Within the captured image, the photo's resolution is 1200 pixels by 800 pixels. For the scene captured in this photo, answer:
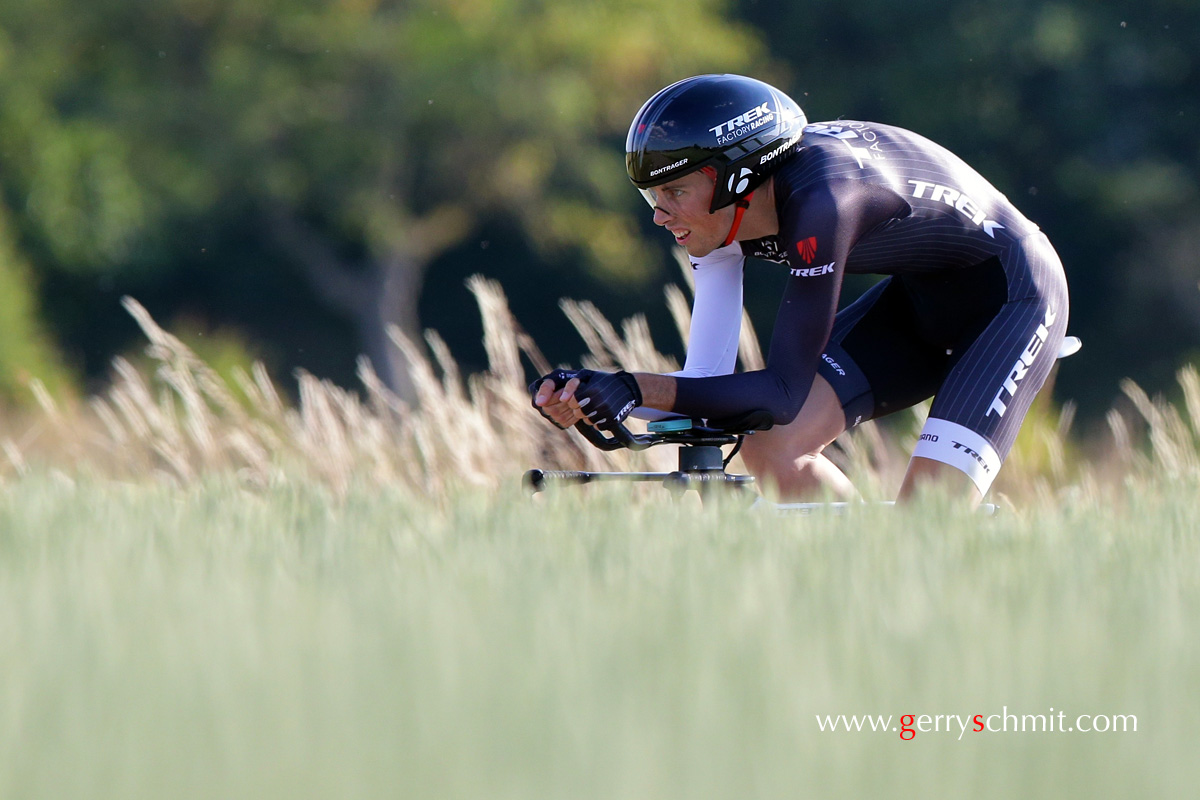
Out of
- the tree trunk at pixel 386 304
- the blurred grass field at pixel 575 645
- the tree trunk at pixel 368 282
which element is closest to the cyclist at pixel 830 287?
the blurred grass field at pixel 575 645

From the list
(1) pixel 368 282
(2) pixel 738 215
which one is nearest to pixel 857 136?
(2) pixel 738 215

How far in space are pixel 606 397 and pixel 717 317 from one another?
940 millimetres

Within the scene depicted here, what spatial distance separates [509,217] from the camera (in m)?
27.3

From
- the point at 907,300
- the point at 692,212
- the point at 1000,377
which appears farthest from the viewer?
the point at 907,300

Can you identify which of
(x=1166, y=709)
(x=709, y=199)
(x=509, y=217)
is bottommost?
(x=509, y=217)

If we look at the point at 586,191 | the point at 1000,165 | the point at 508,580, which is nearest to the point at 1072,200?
the point at 1000,165

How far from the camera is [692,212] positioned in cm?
402

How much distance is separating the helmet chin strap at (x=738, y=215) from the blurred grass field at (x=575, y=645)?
994mm

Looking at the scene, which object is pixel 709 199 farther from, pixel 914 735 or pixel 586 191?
pixel 586 191

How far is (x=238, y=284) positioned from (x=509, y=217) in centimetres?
615

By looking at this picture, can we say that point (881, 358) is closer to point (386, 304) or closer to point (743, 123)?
point (743, 123)

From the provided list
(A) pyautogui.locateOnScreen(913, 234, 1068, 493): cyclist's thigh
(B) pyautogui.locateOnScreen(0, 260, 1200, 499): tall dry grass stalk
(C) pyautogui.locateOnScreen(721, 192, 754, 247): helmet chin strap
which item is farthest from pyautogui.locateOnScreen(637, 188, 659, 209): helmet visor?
(B) pyautogui.locateOnScreen(0, 260, 1200, 499): tall dry grass stalk

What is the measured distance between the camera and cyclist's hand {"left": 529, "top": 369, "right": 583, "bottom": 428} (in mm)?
3455

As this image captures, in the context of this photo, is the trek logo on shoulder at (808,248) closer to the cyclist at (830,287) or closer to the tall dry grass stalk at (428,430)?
the cyclist at (830,287)
